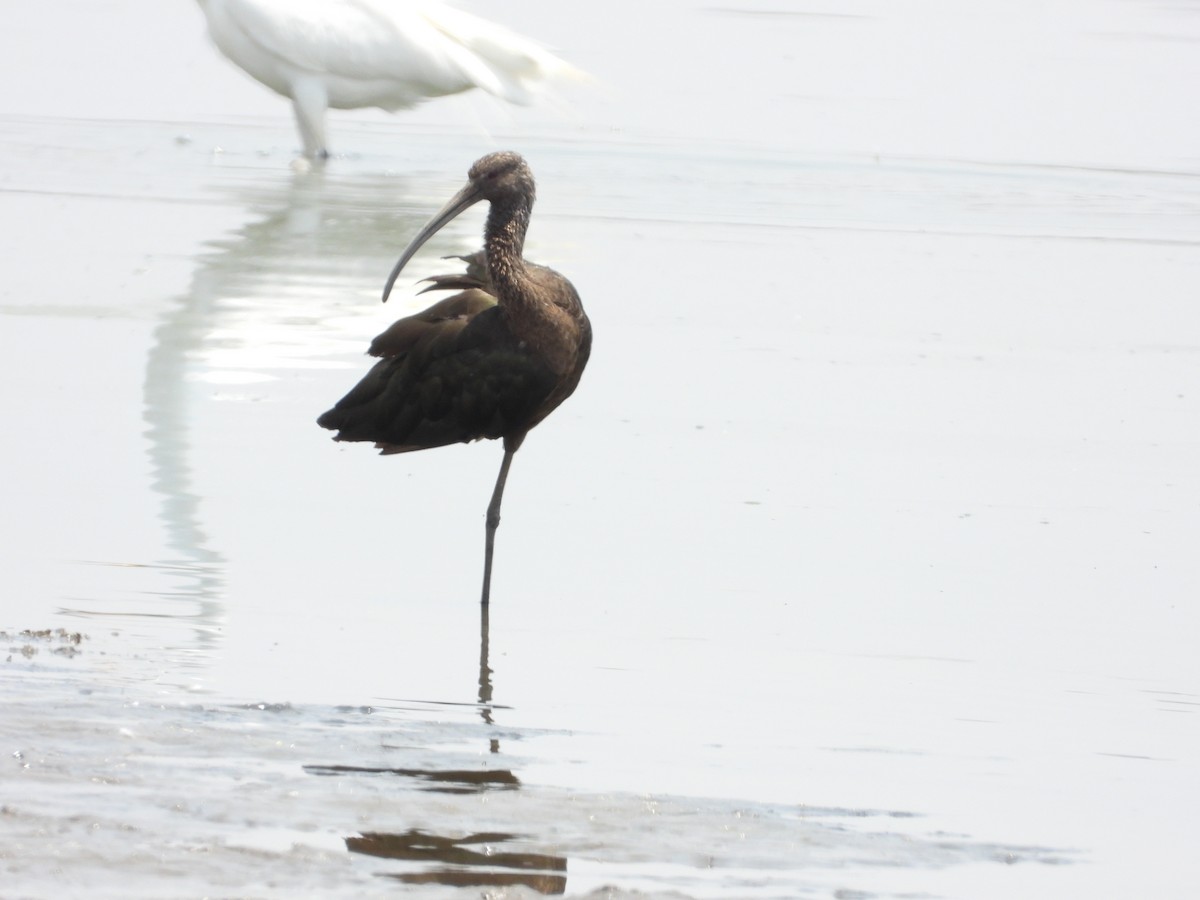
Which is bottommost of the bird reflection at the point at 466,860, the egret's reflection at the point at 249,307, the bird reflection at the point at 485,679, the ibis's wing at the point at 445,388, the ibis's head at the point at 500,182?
the egret's reflection at the point at 249,307

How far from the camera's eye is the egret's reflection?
6613 mm

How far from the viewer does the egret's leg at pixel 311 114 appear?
14.2 m

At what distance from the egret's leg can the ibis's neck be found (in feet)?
Answer: 24.9

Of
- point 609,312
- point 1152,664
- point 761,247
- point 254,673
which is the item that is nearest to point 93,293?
point 609,312

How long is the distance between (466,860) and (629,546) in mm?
2726

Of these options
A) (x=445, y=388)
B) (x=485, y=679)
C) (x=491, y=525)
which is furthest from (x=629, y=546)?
(x=485, y=679)

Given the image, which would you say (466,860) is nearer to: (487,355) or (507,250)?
(487,355)

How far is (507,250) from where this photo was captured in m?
A: 6.60

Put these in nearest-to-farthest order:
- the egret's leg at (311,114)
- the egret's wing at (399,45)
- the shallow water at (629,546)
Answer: the shallow water at (629,546) < the egret's leg at (311,114) < the egret's wing at (399,45)

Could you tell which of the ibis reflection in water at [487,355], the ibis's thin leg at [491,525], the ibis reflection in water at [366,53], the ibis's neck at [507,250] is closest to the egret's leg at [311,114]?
the ibis reflection in water at [366,53]

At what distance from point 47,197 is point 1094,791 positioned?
864 centimetres

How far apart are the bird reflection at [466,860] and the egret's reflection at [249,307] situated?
157 centimetres

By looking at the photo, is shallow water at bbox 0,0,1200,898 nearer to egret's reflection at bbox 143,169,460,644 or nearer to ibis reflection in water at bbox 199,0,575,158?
egret's reflection at bbox 143,169,460,644

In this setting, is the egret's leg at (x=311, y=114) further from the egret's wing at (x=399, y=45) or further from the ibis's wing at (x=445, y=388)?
the ibis's wing at (x=445, y=388)
